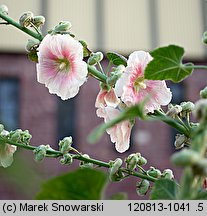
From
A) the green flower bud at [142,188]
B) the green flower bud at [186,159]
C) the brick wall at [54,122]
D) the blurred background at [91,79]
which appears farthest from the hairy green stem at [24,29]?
the brick wall at [54,122]

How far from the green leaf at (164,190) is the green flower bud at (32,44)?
0.54 ft

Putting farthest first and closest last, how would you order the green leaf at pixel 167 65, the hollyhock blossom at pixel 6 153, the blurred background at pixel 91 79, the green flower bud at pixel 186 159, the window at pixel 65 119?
1. the window at pixel 65 119
2. the blurred background at pixel 91 79
3. the hollyhock blossom at pixel 6 153
4. the green leaf at pixel 167 65
5. the green flower bud at pixel 186 159

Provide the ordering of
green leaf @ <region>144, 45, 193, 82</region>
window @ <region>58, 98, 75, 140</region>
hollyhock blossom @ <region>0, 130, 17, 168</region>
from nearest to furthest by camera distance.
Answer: green leaf @ <region>144, 45, 193, 82</region> < hollyhock blossom @ <region>0, 130, 17, 168</region> < window @ <region>58, 98, 75, 140</region>

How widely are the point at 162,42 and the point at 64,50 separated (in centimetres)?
712

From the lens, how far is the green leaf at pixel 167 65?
0.24 meters

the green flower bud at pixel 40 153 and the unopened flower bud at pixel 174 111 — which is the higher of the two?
the unopened flower bud at pixel 174 111

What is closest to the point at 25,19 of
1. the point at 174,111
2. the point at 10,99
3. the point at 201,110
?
the point at 174,111

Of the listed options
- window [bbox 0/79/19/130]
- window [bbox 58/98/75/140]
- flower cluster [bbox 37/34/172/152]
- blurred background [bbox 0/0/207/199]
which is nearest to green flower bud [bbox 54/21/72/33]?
flower cluster [bbox 37/34/172/152]

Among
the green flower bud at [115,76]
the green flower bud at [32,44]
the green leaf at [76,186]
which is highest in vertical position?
the green flower bud at [32,44]

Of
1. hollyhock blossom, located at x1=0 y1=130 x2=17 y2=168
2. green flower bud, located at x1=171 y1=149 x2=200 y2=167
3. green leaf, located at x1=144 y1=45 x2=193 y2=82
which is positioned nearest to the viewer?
green flower bud, located at x1=171 y1=149 x2=200 y2=167

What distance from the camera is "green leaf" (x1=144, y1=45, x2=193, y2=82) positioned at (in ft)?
0.78

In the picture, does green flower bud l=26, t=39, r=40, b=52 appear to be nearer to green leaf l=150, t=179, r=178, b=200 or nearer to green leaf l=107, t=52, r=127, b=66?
green leaf l=107, t=52, r=127, b=66

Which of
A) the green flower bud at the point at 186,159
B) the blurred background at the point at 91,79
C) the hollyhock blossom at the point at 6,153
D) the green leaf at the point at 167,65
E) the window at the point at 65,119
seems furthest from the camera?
the window at the point at 65,119

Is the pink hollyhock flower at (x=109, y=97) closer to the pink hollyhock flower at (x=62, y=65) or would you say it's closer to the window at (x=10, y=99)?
the pink hollyhock flower at (x=62, y=65)
